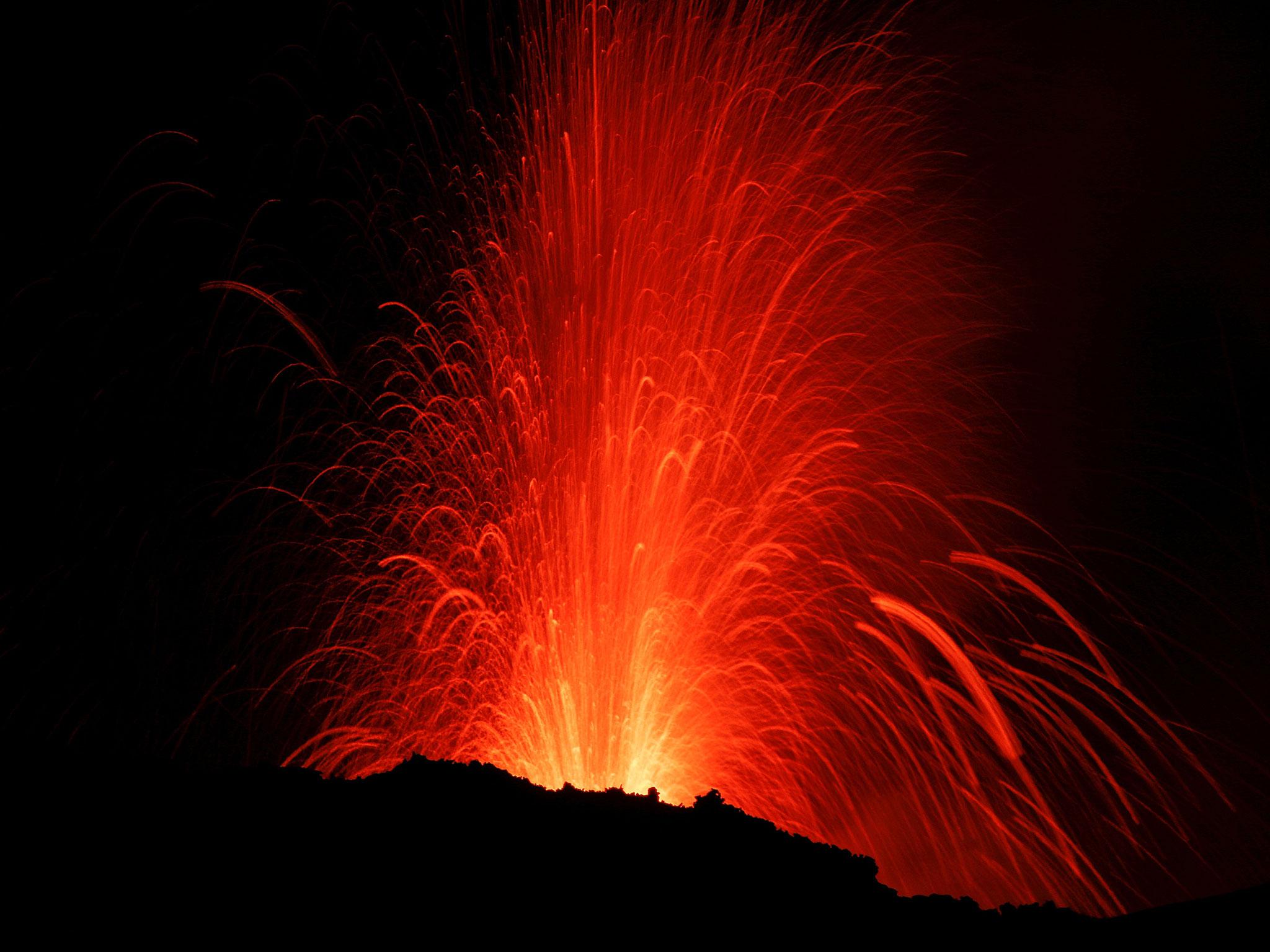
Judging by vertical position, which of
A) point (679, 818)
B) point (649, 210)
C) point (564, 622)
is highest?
point (649, 210)

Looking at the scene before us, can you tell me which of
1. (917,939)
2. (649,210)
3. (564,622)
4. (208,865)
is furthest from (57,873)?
(649,210)

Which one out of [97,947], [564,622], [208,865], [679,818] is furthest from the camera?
[564,622]

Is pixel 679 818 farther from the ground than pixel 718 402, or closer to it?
closer to it

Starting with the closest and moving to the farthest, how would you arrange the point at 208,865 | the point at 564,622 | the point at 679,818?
the point at 208,865
the point at 679,818
the point at 564,622

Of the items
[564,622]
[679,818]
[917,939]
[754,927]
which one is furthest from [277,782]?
[564,622]

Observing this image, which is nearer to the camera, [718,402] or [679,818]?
[679,818]

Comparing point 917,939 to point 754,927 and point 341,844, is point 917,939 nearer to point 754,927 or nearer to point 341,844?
point 754,927

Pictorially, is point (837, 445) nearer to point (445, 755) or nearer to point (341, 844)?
point (445, 755)
